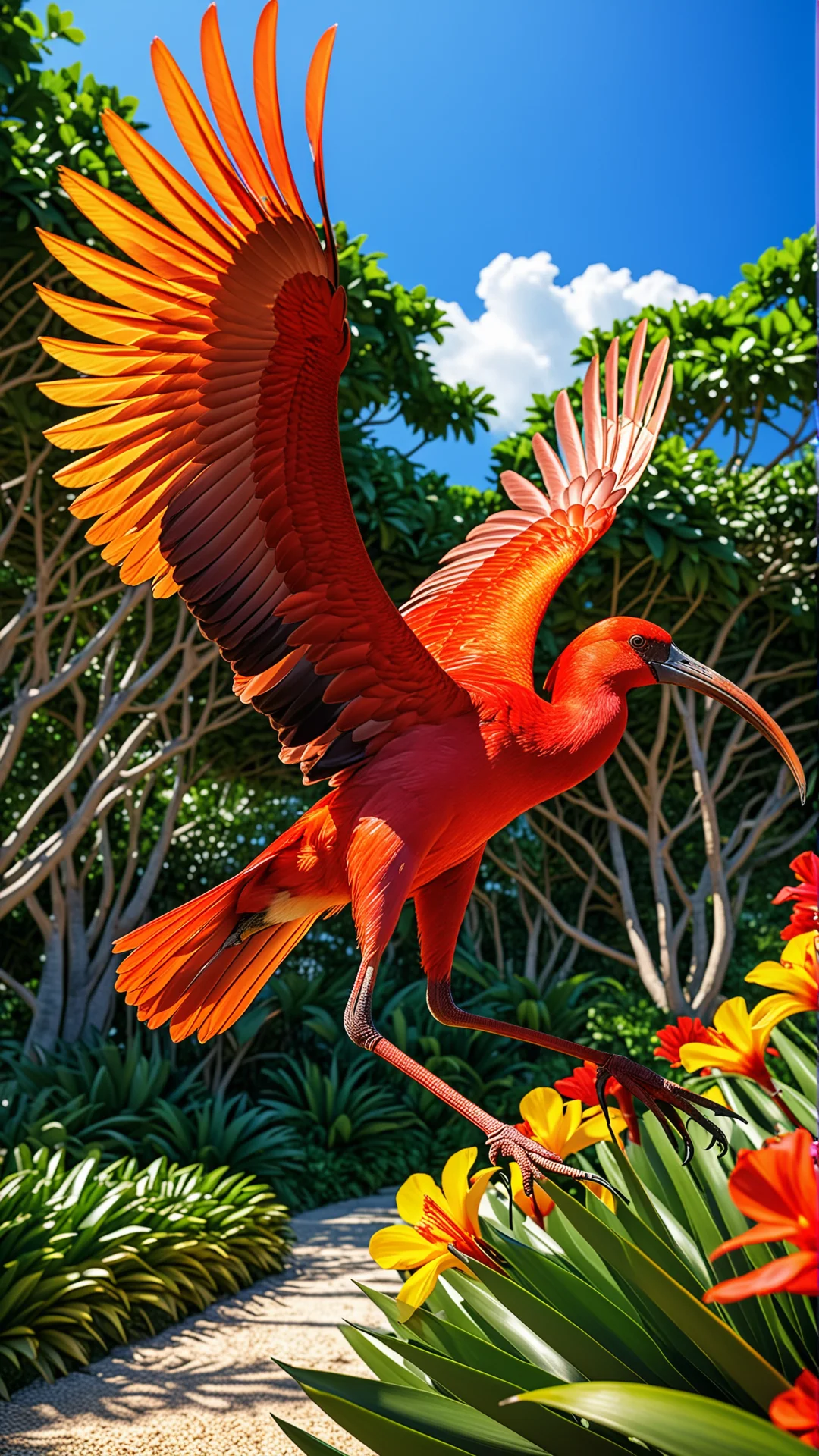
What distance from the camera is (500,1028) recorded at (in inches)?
67.4

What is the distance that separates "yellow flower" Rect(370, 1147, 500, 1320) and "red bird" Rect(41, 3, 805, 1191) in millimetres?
137

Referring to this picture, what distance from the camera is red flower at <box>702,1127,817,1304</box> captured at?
2.25 ft

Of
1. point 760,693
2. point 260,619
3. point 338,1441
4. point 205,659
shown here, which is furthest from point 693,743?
point 260,619

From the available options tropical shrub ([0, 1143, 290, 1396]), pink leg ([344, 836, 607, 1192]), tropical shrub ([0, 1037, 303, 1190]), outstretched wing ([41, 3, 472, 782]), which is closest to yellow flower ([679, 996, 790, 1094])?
pink leg ([344, 836, 607, 1192])

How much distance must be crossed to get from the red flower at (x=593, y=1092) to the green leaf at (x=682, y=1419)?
24.4 inches

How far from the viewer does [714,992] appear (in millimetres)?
8469

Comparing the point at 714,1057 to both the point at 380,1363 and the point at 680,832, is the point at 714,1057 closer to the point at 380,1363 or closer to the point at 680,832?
the point at 380,1363

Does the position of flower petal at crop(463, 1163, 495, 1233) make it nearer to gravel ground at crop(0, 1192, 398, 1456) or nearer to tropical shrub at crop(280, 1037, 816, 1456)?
tropical shrub at crop(280, 1037, 816, 1456)

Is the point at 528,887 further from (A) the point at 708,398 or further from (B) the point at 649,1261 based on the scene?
(B) the point at 649,1261

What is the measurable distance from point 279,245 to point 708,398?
279 inches

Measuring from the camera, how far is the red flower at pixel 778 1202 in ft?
2.25

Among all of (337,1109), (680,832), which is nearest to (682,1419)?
(337,1109)

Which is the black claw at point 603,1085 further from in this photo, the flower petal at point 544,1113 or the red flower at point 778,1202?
the red flower at point 778,1202

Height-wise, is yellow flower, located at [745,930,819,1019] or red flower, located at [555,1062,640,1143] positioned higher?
yellow flower, located at [745,930,819,1019]
